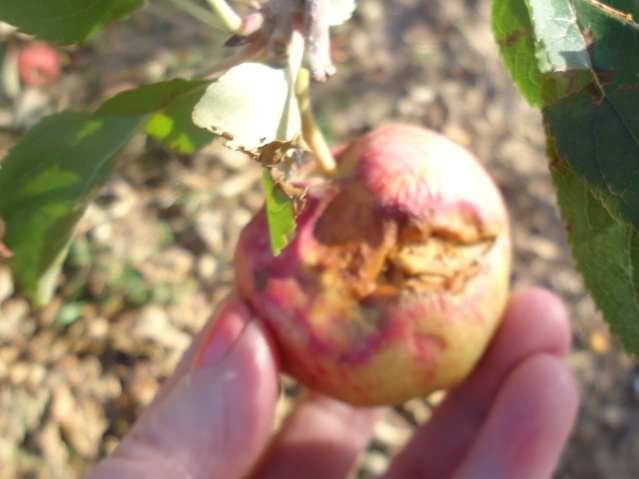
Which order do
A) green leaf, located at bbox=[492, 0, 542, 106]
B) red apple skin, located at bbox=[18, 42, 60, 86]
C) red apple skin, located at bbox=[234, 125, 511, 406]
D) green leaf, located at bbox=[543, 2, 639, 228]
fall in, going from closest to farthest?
green leaf, located at bbox=[543, 2, 639, 228]
green leaf, located at bbox=[492, 0, 542, 106]
red apple skin, located at bbox=[234, 125, 511, 406]
red apple skin, located at bbox=[18, 42, 60, 86]

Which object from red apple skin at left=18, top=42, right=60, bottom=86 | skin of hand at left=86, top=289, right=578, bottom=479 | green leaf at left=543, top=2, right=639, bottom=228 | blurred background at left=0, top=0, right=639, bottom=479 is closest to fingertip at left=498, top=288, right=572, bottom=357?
skin of hand at left=86, top=289, right=578, bottom=479

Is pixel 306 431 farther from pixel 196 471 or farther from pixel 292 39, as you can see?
pixel 292 39

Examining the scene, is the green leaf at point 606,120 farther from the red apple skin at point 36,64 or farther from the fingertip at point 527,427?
the red apple skin at point 36,64

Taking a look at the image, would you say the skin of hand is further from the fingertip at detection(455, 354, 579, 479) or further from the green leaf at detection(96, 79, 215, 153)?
the green leaf at detection(96, 79, 215, 153)

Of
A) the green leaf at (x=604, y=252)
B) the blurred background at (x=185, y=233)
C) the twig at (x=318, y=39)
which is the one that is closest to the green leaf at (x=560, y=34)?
the green leaf at (x=604, y=252)

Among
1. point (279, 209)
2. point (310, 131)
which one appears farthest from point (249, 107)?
point (310, 131)

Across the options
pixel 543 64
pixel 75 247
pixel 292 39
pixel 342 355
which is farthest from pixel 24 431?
pixel 543 64
